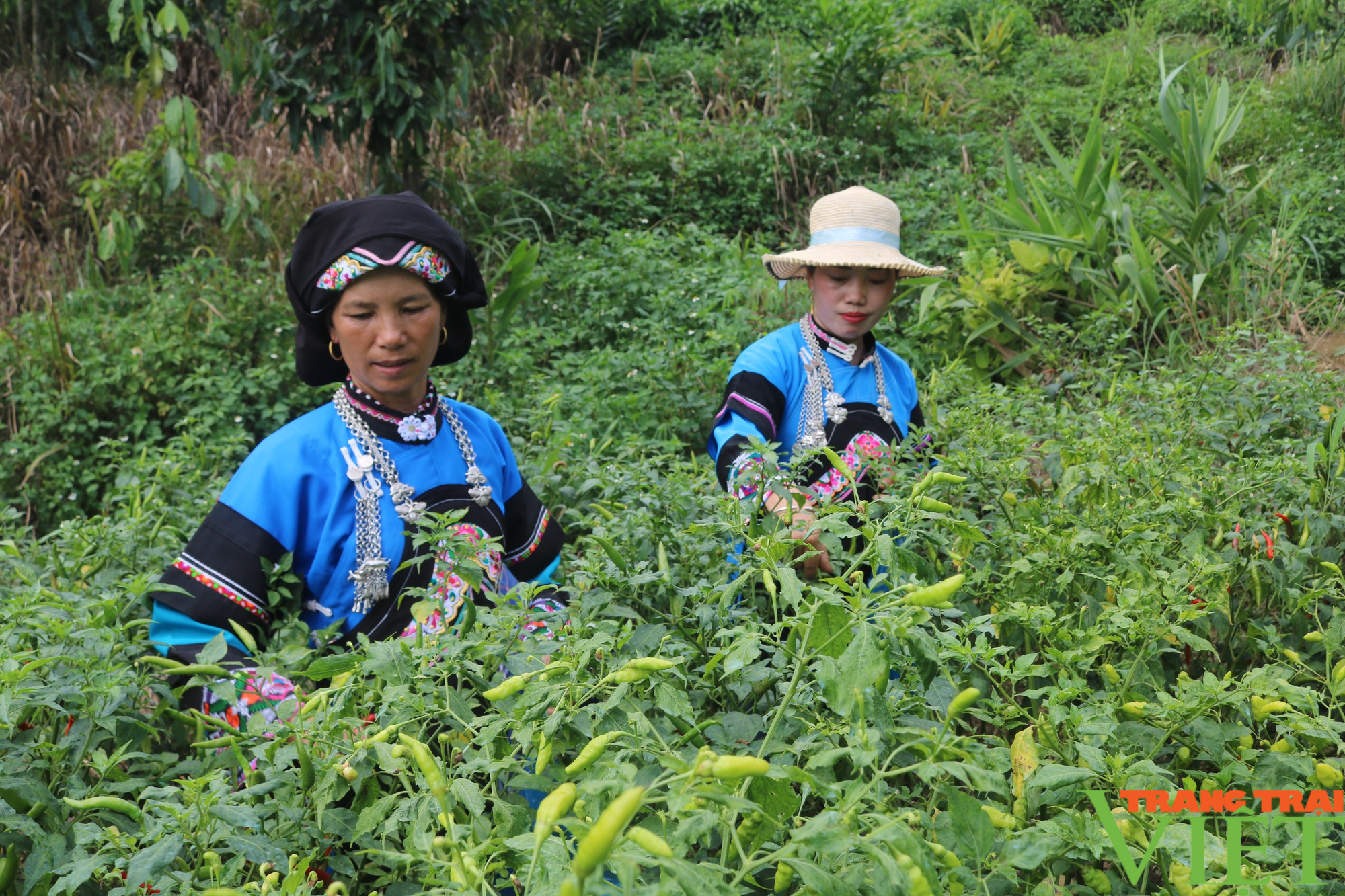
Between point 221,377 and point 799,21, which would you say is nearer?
point 221,377

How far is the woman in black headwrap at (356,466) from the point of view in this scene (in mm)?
1752

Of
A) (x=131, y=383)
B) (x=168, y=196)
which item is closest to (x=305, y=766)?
(x=131, y=383)

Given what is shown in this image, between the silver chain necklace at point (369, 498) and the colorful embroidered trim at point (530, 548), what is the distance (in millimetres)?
168

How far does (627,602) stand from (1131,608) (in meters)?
0.69

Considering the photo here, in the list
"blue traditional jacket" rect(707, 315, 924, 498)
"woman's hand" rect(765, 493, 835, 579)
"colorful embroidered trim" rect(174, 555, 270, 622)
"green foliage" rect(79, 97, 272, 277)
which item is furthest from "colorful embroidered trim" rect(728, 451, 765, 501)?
"green foliage" rect(79, 97, 272, 277)

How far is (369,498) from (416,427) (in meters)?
0.19

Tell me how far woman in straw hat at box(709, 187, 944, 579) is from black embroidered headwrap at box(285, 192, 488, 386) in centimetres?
71

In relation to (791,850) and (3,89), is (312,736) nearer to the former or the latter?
(791,850)

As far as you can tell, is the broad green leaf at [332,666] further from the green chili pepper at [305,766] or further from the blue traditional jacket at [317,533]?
the blue traditional jacket at [317,533]

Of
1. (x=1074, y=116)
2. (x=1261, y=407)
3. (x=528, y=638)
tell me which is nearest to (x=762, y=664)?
(x=528, y=638)

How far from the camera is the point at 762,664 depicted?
121 centimetres

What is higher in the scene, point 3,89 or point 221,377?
point 3,89

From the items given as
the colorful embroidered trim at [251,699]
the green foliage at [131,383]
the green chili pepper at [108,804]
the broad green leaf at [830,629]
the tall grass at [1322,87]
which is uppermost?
the tall grass at [1322,87]

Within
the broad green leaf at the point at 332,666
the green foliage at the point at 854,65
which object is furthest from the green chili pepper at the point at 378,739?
the green foliage at the point at 854,65
